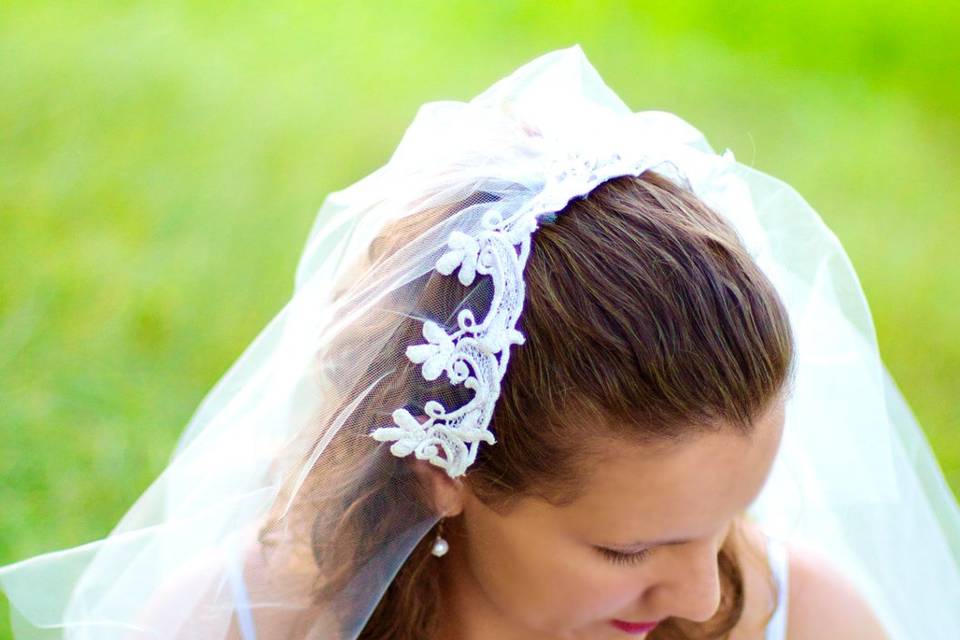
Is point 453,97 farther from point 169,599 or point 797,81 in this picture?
point 169,599

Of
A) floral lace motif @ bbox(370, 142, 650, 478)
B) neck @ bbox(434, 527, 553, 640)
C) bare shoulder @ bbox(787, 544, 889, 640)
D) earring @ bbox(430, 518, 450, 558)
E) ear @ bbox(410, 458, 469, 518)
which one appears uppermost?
floral lace motif @ bbox(370, 142, 650, 478)

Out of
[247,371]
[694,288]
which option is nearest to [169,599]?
[247,371]

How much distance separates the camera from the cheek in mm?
1445

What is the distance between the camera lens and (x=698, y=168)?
1576 mm

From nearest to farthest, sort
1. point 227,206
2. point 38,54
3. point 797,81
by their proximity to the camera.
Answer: point 227,206
point 38,54
point 797,81

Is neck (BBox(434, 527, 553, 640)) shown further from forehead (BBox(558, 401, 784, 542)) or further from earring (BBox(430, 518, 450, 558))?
forehead (BBox(558, 401, 784, 542))

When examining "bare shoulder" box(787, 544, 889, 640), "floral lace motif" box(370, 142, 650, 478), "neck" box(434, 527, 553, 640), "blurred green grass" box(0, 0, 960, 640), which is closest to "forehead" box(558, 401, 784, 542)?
"floral lace motif" box(370, 142, 650, 478)

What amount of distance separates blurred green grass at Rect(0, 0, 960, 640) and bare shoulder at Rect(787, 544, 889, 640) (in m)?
1.18

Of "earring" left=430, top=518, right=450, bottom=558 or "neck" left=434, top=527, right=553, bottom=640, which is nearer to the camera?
"earring" left=430, top=518, right=450, bottom=558

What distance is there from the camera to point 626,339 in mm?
1352

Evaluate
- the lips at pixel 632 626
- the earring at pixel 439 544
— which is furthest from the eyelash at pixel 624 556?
the earring at pixel 439 544

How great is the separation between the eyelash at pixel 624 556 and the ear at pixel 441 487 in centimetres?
18

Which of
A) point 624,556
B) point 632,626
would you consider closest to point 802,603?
point 632,626

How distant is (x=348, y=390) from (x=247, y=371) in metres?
0.34
